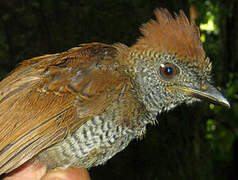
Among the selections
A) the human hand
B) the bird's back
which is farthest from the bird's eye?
the human hand

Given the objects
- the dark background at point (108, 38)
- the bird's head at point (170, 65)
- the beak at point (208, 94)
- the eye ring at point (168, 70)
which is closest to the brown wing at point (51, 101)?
the bird's head at point (170, 65)

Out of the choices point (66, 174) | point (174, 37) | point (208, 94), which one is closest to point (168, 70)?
point (174, 37)

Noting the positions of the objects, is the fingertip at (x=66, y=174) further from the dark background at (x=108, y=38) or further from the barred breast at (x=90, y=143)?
the dark background at (x=108, y=38)

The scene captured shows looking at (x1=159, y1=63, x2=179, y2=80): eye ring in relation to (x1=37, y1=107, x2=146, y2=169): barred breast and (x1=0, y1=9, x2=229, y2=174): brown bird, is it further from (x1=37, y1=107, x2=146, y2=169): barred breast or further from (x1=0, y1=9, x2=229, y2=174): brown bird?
(x1=37, y1=107, x2=146, y2=169): barred breast

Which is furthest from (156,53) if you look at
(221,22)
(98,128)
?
(221,22)

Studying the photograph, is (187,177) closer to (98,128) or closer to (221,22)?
(98,128)

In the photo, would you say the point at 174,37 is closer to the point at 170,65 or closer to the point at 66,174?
the point at 170,65
